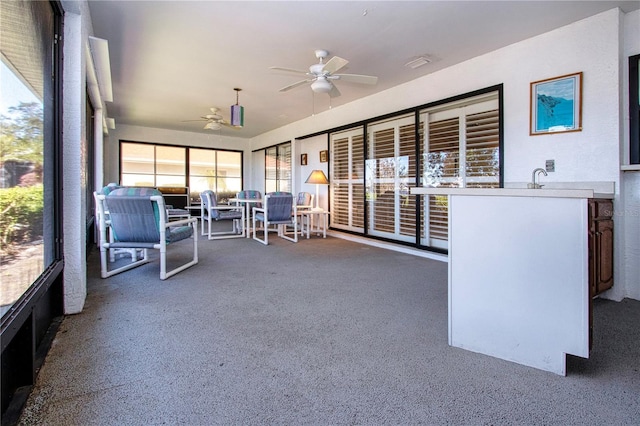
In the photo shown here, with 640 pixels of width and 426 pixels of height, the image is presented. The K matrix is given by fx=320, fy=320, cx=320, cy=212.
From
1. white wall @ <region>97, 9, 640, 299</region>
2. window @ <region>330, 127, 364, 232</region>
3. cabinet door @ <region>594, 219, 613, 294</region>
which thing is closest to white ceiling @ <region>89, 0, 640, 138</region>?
white wall @ <region>97, 9, 640, 299</region>

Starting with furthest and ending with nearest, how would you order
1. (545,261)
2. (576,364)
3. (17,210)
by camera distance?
(576,364) → (545,261) → (17,210)

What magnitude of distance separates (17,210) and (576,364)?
2825 mm

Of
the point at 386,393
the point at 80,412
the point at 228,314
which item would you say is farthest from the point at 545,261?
the point at 80,412

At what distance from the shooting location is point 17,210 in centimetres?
142

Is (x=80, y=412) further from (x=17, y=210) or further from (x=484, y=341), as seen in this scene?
(x=484, y=341)

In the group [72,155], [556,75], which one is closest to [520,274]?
[556,75]

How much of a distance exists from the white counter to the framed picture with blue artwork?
2.20 metres

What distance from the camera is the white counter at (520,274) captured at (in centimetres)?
151

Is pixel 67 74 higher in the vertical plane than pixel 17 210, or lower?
higher

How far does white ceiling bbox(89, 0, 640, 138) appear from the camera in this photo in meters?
2.94

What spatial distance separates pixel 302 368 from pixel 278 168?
777cm

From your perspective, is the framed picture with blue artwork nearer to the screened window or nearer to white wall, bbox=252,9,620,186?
white wall, bbox=252,9,620,186

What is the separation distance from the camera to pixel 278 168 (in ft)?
29.7

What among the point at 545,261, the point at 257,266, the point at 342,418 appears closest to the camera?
the point at 342,418
